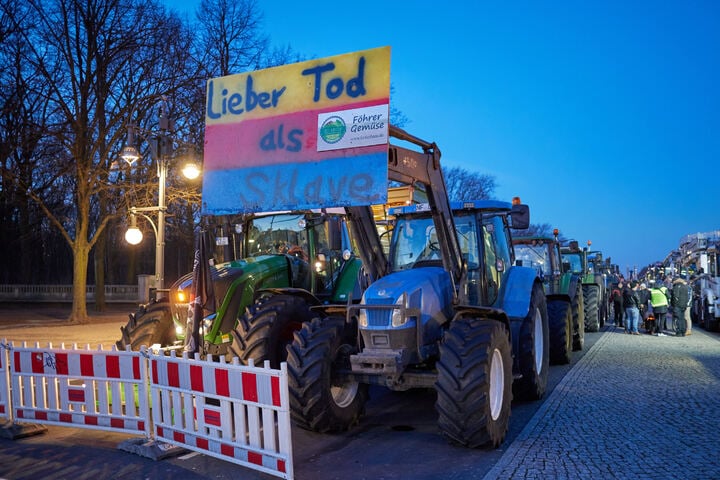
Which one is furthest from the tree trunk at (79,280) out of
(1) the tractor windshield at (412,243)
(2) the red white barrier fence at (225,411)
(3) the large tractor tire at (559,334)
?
(2) the red white barrier fence at (225,411)

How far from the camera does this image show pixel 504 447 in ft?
20.9

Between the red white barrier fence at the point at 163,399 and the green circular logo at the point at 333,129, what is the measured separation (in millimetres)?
2368

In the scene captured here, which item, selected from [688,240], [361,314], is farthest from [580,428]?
[688,240]

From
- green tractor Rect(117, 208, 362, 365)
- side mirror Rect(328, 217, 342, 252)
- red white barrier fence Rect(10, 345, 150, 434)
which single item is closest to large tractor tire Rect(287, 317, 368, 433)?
green tractor Rect(117, 208, 362, 365)

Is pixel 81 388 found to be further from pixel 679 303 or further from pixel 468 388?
pixel 679 303

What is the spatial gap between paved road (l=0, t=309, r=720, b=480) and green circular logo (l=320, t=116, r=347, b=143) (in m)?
3.15

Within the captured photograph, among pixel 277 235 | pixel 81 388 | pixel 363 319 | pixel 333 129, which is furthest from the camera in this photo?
pixel 277 235

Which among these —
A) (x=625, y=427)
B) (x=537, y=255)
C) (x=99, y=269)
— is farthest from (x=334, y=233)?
(x=99, y=269)

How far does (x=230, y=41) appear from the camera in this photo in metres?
25.2

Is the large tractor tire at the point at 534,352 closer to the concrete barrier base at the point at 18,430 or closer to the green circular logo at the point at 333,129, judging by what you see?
the green circular logo at the point at 333,129

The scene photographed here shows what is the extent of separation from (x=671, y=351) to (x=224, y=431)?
12.0m

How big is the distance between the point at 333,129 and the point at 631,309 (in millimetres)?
16305

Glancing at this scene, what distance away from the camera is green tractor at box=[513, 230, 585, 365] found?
39.4ft

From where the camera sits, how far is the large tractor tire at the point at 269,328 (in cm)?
745
